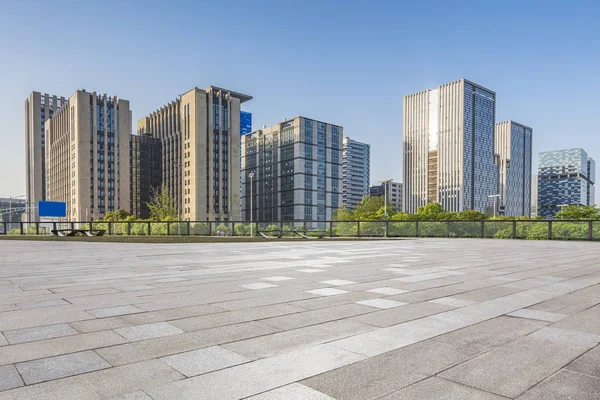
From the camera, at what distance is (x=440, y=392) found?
2.95 m

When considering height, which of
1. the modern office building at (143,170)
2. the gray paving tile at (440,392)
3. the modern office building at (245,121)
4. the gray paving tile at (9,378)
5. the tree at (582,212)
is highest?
the modern office building at (245,121)

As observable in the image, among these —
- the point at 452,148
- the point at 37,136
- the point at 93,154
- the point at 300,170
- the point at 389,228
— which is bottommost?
the point at 389,228

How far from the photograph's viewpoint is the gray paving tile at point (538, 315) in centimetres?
514

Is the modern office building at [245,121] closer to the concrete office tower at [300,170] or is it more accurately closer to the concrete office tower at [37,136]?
the concrete office tower at [300,170]

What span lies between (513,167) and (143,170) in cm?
15695

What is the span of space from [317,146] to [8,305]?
140271mm

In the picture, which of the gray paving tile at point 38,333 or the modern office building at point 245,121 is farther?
the modern office building at point 245,121

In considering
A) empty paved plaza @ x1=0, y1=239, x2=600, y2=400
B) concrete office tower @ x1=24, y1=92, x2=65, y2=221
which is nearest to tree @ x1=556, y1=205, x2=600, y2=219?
empty paved plaza @ x1=0, y1=239, x2=600, y2=400

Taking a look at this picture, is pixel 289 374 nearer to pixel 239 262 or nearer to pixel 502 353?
pixel 502 353

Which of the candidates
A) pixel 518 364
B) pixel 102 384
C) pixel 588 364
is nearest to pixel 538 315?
pixel 588 364

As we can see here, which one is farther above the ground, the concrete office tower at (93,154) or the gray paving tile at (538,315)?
the concrete office tower at (93,154)

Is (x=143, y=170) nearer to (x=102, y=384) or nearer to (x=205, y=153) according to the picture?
(x=205, y=153)

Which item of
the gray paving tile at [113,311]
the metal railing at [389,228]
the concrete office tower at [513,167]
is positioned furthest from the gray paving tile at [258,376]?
the concrete office tower at [513,167]

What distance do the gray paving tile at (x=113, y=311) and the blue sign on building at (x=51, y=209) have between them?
2286 inches
